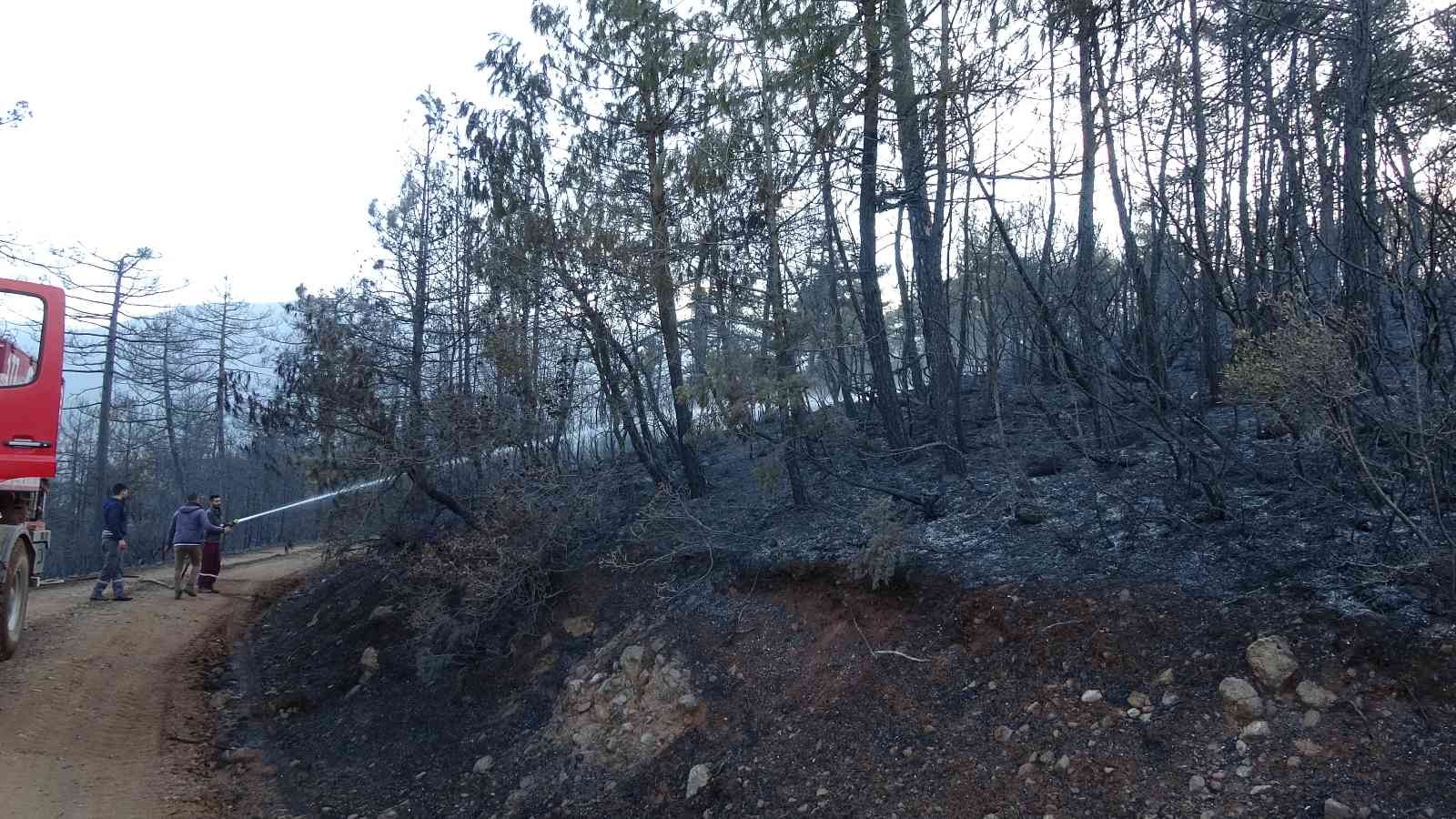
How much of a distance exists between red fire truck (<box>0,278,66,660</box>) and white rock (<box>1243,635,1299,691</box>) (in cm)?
922

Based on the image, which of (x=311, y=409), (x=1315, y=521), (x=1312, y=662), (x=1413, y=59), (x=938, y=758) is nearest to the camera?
(x=1312, y=662)

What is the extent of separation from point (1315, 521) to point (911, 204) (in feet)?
14.5

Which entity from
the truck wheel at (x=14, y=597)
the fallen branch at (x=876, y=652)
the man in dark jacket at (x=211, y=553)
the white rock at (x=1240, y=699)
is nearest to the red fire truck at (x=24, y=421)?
the truck wheel at (x=14, y=597)

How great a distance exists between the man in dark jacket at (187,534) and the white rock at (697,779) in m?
10.3

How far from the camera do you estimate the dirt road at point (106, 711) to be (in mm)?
6520

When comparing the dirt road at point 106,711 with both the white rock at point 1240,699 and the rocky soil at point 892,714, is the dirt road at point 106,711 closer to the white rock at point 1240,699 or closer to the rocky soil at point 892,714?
the rocky soil at point 892,714

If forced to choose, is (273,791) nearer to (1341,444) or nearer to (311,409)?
(311,409)

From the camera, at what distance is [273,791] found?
23.6 ft

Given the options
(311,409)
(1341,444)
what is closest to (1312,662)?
(1341,444)

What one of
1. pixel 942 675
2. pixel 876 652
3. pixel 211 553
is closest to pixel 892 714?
pixel 942 675

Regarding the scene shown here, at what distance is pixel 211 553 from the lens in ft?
49.6

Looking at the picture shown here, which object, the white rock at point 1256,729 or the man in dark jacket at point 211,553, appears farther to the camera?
the man in dark jacket at point 211,553

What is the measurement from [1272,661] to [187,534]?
44.5ft

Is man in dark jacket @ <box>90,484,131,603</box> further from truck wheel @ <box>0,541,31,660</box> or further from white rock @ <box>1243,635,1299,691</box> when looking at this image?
white rock @ <box>1243,635,1299,691</box>
